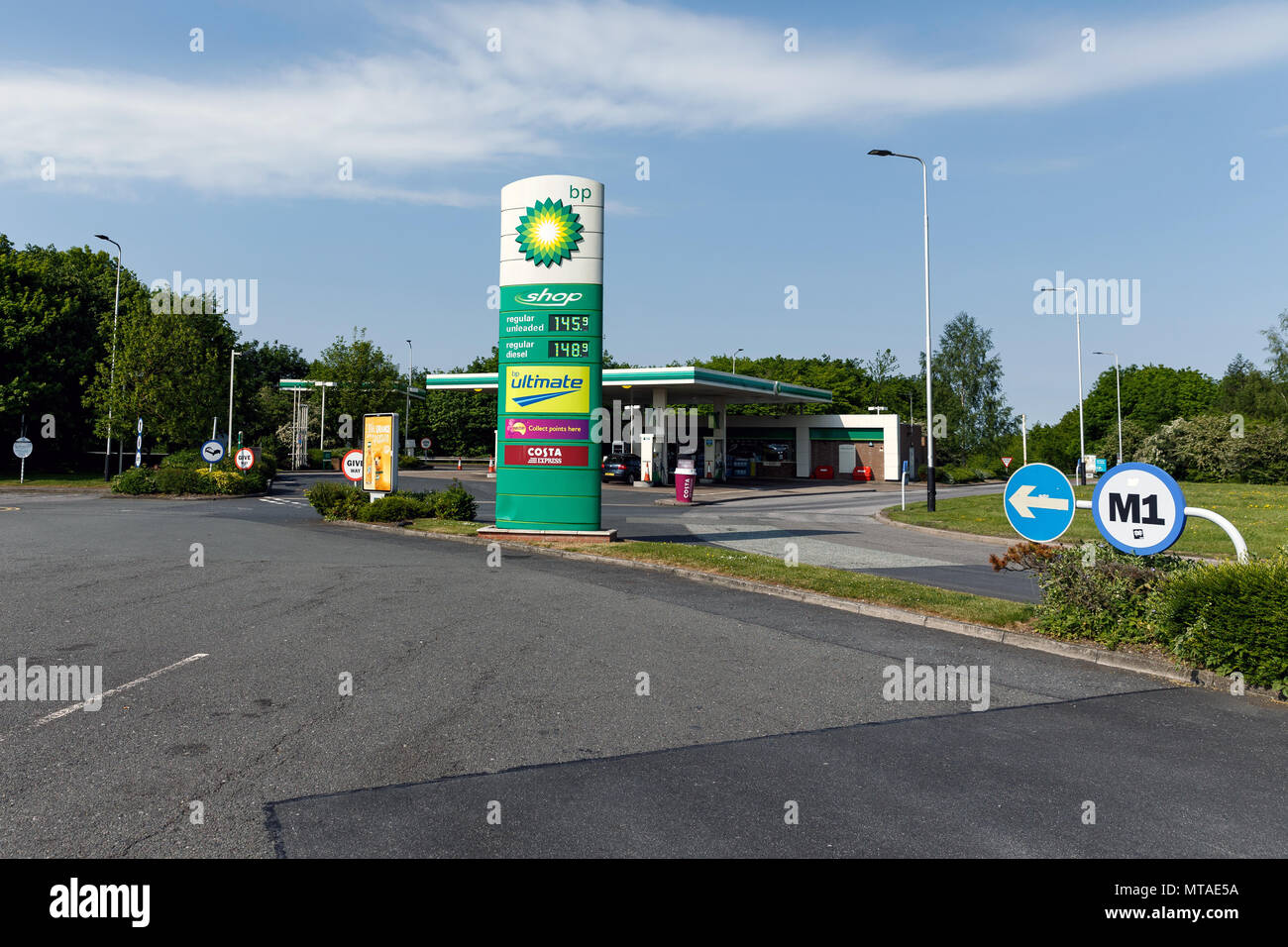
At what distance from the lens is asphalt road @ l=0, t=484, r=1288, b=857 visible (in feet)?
12.9

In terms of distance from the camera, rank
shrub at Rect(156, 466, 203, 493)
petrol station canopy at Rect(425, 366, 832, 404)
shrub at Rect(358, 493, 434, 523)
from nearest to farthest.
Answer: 1. shrub at Rect(358, 493, 434, 523)
2. shrub at Rect(156, 466, 203, 493)
3. petrol station canopy at Rect(425, 366, 832, 404)

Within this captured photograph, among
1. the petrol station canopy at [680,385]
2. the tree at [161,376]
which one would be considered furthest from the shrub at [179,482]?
the petrol station canopy at [680,385]

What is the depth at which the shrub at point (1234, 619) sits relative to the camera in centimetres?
636

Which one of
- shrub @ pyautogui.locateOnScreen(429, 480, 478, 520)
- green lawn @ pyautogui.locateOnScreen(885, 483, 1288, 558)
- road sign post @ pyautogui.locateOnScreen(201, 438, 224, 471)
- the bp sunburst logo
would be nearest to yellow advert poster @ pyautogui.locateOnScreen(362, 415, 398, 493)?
shrub @ pyautogui.locateOnScreen(429, 480, 478, 520)

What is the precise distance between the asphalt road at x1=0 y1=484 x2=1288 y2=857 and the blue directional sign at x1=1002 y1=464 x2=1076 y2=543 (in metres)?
1.16

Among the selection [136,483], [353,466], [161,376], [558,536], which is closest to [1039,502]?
[558,536]

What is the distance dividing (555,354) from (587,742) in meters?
13.3

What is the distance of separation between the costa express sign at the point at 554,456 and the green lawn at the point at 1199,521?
30.3 feet

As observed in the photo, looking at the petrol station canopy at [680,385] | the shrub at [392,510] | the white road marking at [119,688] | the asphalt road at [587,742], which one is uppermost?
the petrol station canopy at [680,385]

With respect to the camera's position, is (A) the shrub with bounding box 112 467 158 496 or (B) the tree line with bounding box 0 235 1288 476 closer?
(A) the shrub with bounding box 112 467 158 496

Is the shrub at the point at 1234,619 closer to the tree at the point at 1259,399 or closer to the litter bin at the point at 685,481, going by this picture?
the litter bin at the point at 685,481

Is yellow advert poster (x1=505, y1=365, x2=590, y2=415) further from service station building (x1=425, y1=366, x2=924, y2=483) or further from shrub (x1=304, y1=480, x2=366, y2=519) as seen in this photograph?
service station building (x1=425, y1=366, x2=924, y2=483)

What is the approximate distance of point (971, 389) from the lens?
8006 cm
